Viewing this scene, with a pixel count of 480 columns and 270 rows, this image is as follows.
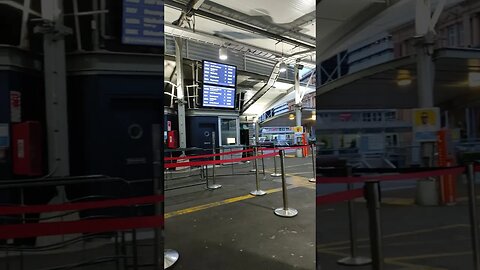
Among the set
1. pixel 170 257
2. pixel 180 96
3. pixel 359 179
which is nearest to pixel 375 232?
pixel 359 179

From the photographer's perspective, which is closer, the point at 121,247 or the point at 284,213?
the point at 121,247

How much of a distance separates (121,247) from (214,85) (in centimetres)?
722

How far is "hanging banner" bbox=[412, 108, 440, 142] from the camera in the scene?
3.59ft

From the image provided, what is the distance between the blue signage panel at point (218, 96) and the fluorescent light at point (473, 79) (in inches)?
277

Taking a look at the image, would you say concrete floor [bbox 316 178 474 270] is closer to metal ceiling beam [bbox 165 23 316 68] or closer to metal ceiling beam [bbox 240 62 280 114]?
metal ceiling beam [bbox 165 23 316 68]

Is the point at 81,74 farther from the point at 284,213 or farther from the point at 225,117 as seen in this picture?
the point at 225,117

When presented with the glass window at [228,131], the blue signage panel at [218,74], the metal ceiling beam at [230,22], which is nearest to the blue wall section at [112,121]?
the metal ceiling beam at [230,22]

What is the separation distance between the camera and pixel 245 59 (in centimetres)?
930

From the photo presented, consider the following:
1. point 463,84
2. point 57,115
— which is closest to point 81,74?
point 57,115

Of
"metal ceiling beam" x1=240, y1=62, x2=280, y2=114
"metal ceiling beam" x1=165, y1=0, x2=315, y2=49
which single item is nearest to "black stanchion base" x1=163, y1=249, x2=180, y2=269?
"metal ceiling beam" x1=165, y1=0, x2=315, y2=49

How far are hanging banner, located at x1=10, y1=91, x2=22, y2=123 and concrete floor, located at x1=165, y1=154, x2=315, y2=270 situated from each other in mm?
1683

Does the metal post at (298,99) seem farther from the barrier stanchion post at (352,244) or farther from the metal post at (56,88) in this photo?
the metal post at (56,88)

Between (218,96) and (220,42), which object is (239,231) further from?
(218,96)

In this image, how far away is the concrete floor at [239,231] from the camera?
209 centimetres
